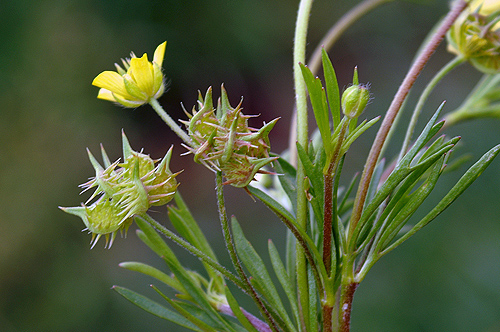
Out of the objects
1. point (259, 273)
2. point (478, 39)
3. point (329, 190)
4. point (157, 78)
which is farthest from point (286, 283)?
point (478, 39)

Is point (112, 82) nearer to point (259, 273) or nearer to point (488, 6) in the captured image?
point (259, 273)

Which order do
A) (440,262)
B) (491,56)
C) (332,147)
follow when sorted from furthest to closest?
(440,262) → (491,56) → (332,147)

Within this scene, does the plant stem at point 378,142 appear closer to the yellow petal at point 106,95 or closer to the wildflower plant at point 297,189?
the wildflower plant at point 297,189

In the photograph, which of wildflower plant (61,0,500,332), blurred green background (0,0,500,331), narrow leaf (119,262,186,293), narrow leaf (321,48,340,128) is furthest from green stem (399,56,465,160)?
blurred green background (0,0,500,331)

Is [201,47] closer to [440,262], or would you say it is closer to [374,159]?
[440,262]

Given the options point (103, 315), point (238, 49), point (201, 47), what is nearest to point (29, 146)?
point (103, 315)

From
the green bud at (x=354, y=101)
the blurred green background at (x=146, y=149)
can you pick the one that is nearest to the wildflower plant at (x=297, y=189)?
the green bud at (x=354, y=101)
